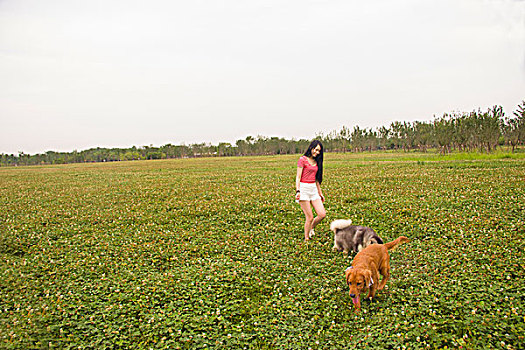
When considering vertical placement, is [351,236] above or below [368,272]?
below

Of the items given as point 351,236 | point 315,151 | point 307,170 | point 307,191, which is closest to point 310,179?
point 307,170

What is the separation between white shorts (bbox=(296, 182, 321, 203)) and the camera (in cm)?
977

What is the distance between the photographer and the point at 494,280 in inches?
262

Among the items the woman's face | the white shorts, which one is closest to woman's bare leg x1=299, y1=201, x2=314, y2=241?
the white shorts

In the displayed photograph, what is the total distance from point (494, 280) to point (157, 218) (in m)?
12.5

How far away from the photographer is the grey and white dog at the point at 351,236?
8297 mm

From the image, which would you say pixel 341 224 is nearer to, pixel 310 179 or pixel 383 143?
pixel 310 179

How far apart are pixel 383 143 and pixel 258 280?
421 feet

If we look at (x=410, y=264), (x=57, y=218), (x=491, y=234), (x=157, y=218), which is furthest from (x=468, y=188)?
(x=57, y=218)

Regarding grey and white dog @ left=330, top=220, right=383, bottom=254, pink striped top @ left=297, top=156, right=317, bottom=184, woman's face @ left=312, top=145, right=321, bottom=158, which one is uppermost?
woman's face @ left=312, top=145, right=321, bottom=158

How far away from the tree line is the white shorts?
5922cm

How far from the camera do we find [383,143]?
12388 cm

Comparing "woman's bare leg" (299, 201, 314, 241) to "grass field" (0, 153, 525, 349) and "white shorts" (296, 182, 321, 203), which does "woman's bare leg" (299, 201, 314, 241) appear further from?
"grass field" (0, 153, 525, 349)

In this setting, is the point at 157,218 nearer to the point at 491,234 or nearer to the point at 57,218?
the point at 57,218
